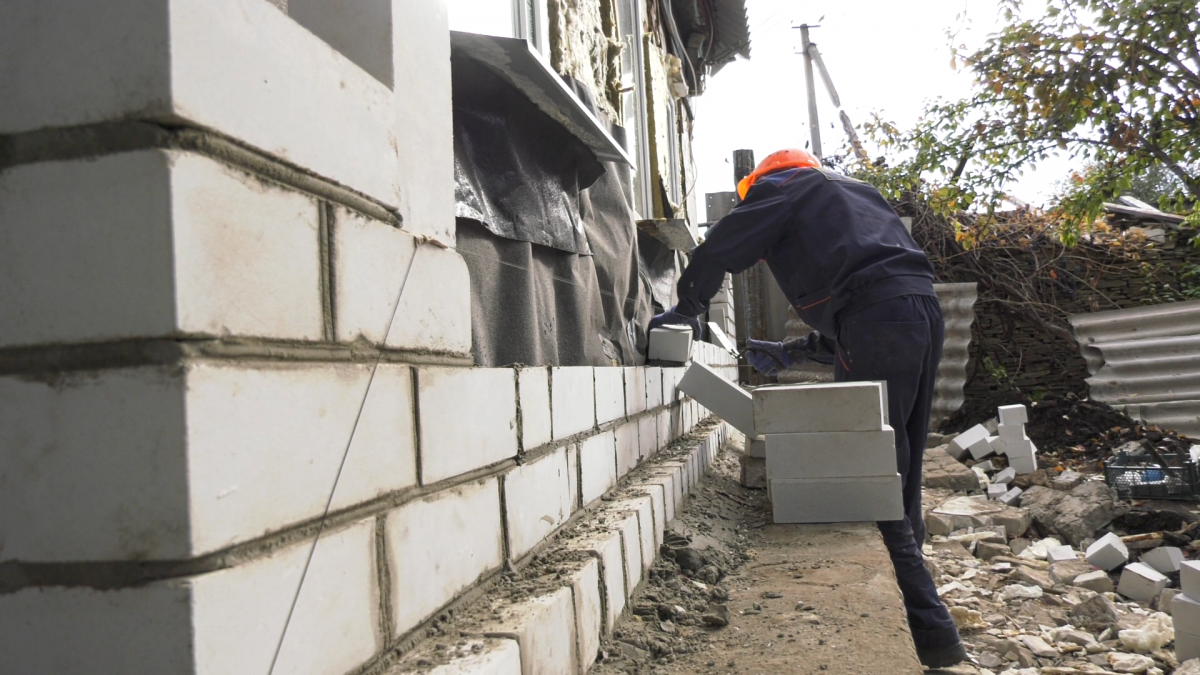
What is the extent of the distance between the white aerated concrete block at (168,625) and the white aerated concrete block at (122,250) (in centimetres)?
26

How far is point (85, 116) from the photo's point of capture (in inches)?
32.8

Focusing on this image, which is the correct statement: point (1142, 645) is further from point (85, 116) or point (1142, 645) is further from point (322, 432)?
point (85, 116)

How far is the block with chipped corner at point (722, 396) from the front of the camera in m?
3.71

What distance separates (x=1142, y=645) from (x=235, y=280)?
194 inches

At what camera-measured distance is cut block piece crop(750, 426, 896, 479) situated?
10.7 ft

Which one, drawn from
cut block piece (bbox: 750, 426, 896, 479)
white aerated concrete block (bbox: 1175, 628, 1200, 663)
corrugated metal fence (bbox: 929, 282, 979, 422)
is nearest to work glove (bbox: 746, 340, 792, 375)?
cut block piece (bbox: 750, 426, 896, 479)

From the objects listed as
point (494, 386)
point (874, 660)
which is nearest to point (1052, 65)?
point (874, 660)

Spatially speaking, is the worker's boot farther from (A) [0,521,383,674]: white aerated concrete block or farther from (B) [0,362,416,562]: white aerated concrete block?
(B) [0,362,416,562]: white aerated concrete block

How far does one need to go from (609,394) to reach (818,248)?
1.46 meters

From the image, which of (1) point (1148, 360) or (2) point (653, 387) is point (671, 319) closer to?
(2) point (653, 387)

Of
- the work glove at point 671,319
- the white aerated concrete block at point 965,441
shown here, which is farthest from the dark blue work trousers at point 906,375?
the white aerated concrete block at point 965,441

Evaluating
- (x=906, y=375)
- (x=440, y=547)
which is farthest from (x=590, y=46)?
(x=440, y=547)

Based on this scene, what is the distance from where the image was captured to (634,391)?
3.16 meters

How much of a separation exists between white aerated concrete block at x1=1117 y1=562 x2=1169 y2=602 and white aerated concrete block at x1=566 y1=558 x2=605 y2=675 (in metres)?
4.66
